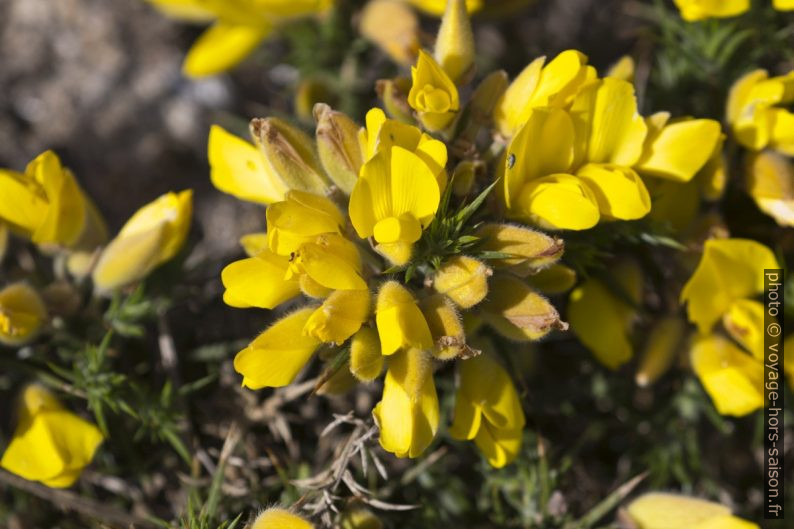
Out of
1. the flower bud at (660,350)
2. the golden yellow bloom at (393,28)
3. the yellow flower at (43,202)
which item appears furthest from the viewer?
the golden yellow bloom at (393,28)

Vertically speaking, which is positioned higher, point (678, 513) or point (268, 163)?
point (268, 163)

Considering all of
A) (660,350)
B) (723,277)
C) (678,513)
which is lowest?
(678,513)

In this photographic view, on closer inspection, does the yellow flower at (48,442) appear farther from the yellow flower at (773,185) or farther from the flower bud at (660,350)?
the yellow flower at (773,185)

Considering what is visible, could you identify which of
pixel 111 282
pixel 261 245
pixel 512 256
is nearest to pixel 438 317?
pixel 512 256

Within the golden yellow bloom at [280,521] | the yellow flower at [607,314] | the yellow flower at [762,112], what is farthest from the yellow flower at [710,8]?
the golden yellow bloom at [280,521]

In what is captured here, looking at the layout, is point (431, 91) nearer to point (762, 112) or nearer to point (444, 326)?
point (444, 326)

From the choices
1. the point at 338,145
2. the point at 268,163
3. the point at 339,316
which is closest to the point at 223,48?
the point at 268,163

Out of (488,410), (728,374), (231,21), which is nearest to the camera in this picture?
(488,410)
